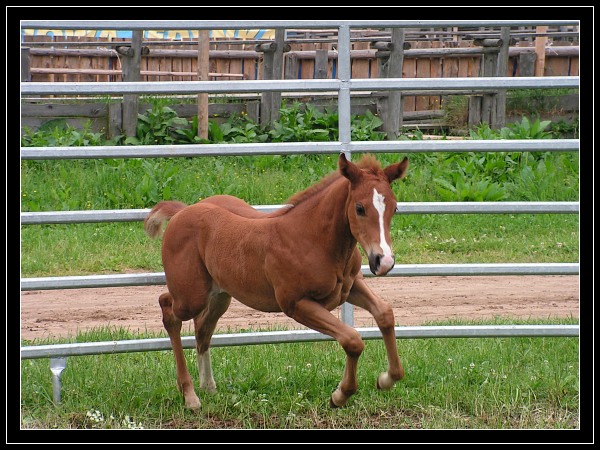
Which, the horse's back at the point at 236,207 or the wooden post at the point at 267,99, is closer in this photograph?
the horse's back at the point at 236,207

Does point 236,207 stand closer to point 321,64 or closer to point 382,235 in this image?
point 382,235

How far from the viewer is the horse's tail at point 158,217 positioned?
547cm

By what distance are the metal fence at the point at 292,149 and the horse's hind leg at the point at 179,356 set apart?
232 millimetres

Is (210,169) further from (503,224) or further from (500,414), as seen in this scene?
(500,414)

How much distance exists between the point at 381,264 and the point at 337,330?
2.07 feet

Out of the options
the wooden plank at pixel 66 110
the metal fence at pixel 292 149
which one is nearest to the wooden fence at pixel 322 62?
the wooden plank at pixel 66 110

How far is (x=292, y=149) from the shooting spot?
5.48m

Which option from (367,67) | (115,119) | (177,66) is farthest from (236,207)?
(177,66)

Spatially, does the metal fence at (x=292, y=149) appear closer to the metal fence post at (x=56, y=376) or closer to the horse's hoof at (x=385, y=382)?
the metal fence post at (x=56, y=376)

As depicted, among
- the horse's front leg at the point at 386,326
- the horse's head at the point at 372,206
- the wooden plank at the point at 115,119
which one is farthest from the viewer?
the wooden plank at the point at 115,119

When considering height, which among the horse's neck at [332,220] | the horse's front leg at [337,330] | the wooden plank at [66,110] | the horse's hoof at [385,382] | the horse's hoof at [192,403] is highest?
the wooden plank at [66,110]

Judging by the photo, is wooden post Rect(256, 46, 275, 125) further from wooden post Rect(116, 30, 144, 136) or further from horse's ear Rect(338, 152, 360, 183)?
horse's ear Rect(338, 152, 360, 183)

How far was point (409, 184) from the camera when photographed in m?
A: 10.5

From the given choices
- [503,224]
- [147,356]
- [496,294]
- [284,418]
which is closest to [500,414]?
[284,418]
